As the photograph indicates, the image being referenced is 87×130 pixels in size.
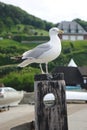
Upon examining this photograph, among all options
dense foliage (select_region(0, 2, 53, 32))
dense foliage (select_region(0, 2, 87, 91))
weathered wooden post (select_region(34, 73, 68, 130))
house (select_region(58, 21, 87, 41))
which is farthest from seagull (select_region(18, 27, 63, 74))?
dense foliage (select_region(0, 2, 53, 32))

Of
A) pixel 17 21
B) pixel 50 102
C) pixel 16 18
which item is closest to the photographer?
pixel 50 102

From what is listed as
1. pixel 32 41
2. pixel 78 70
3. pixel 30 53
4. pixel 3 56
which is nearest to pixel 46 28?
pixel 32 41

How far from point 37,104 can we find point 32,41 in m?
80.7

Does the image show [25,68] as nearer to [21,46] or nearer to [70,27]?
[21,46]

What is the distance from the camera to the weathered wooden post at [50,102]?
A: 8812mm

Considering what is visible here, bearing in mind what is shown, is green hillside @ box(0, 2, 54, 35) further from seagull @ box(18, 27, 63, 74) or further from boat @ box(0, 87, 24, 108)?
seagull @ box(18, 27, 63, 74)

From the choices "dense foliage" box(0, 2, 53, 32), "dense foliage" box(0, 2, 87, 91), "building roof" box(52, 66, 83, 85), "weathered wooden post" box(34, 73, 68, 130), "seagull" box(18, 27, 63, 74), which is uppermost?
"dense foliage" box(0, 2, 53, 32)

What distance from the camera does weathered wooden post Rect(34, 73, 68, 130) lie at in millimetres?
8812

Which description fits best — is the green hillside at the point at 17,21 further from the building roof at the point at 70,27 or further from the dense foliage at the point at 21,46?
the building roof at the point at 70,27

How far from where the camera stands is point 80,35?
11050cm

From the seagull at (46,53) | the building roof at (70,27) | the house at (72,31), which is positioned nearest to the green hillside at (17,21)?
the building roof at (70,27)

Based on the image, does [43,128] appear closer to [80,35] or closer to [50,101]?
[50,101]

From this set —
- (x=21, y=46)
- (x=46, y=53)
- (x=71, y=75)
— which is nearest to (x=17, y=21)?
(x=21, y=46)

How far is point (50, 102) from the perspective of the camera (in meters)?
8.84
